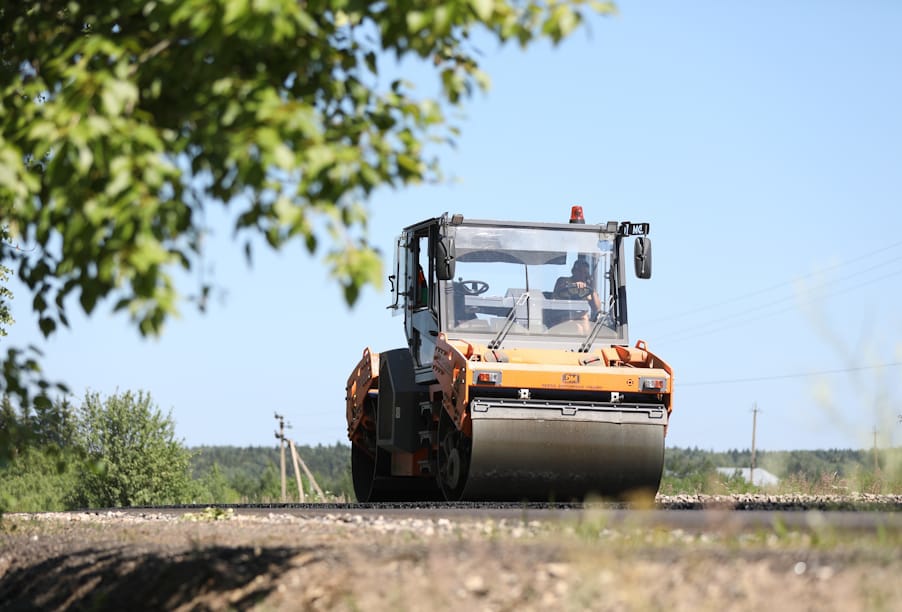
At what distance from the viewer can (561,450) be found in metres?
15.4

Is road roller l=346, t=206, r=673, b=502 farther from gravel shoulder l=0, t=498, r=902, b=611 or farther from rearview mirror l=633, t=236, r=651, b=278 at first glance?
gravel shoulder l=0, t=498, r=902, b=611

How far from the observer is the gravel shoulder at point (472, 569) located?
21.1ft

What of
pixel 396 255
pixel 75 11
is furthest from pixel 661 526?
pixel 396 255

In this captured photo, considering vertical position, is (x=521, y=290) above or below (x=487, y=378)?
above

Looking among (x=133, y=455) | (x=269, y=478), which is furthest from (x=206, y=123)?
(x=269, y=478)

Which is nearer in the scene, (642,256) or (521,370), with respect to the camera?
(521,370)

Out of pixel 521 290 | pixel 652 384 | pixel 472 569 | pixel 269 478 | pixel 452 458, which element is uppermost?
pixel 521 290

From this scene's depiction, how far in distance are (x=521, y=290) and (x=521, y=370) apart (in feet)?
5.05

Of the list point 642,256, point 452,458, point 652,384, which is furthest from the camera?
point 642,256

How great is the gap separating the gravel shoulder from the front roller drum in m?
4.52

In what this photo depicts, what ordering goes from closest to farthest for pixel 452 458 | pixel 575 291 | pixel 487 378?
pixel 487 378 < pixel 452 458 < pixel 575 291

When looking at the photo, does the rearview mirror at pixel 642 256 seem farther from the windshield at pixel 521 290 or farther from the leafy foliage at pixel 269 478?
the leafy foliage at pixel 269 478

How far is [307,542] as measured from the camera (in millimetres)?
9125

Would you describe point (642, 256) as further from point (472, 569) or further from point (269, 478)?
point (269, 478)
